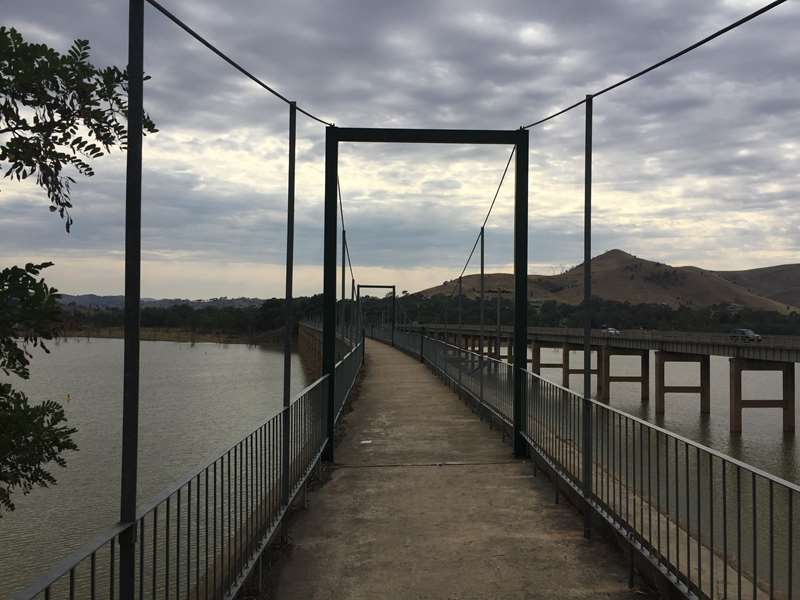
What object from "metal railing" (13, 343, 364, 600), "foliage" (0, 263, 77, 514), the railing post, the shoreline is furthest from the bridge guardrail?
the shoreline

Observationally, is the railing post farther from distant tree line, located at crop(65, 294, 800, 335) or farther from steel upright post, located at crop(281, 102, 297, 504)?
distant tree line, located at crop(65, 294, 800, 335)

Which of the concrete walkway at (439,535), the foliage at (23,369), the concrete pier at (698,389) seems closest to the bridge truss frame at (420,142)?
the concrete walkway at (439,535)

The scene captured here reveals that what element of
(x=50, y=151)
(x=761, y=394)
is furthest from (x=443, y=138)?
(x=761, y=394)

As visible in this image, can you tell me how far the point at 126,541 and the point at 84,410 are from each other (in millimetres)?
30537

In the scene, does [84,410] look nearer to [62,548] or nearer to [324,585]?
[62,548]

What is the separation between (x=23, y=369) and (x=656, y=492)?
4393 mm

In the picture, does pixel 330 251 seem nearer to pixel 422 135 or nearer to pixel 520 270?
pixel 422 135

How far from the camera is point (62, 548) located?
13.0 m

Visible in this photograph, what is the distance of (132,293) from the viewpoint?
288 cm

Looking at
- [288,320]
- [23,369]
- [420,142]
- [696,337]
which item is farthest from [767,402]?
[23,369]

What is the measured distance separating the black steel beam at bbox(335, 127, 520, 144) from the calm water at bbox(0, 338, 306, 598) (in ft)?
15.6

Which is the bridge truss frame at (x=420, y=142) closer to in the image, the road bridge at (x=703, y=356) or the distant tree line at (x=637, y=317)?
the road bridge at (x=703, y=356)

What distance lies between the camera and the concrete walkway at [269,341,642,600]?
4.61 metres

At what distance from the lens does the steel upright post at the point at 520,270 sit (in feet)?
29.5
